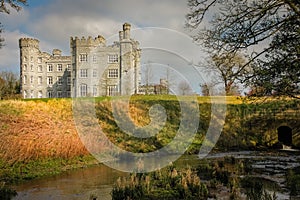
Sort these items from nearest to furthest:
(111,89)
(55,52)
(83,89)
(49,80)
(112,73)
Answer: (111,89)
(112,73)
(83,89)
(49,80)
(55,52)

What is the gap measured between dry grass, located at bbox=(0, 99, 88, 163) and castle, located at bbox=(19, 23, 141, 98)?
25.2 metres

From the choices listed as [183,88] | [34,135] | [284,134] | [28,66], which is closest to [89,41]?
[28,66]

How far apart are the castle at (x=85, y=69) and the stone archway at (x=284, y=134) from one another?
22.5 metres

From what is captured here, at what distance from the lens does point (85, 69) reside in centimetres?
5256

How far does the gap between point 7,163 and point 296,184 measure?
A: 10713 mm

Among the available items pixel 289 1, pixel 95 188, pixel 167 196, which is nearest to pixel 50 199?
pixel 95 188

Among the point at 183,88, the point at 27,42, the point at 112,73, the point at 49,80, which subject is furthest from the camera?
the point at 49,80

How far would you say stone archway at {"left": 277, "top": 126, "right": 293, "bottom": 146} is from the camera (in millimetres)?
23867

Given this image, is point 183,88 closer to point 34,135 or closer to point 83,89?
point 83,89

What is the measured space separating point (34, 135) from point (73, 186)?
428 centimetres

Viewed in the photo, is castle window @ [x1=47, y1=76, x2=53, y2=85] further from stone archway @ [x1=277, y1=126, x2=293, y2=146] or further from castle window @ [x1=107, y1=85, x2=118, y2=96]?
stone archway @ [x1=277, y1=126, x2=293, y2=146]

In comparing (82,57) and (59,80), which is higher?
(82,57)

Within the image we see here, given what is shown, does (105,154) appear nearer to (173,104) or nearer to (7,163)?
(7,163)

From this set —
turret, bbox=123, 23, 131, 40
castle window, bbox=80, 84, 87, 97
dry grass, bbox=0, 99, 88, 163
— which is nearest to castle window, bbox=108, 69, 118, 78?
castle window, bbox=80, 84, 87, 97
